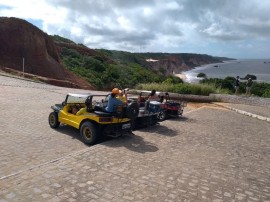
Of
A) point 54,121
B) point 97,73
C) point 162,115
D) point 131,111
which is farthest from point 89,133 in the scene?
point 97,73

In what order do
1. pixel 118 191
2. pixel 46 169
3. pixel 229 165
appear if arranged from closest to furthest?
pixel 118 191, pixel 46 169, pixel 229 165

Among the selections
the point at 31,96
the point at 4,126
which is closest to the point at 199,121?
the point at 4,126

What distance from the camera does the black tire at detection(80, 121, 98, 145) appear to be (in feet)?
26.8

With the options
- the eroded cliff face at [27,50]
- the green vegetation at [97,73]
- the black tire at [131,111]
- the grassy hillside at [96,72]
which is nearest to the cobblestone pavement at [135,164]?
the black tire at [131,111]

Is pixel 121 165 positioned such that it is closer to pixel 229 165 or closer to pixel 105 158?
pixel 105 158

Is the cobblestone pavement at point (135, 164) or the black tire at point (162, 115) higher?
the black tire at point (162, 115)

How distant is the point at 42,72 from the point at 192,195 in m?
36.1

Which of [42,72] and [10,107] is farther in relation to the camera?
[42,72]

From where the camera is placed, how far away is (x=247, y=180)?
6.29 m

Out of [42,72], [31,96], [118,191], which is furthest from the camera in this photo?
[42,72]

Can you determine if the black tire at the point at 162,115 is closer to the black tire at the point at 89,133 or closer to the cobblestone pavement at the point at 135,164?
the cobblestone pavement at the point at 135,164

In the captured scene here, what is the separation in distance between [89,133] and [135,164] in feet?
7.01

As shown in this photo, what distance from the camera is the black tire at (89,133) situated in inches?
321

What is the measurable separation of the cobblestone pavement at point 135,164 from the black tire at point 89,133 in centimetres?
20
